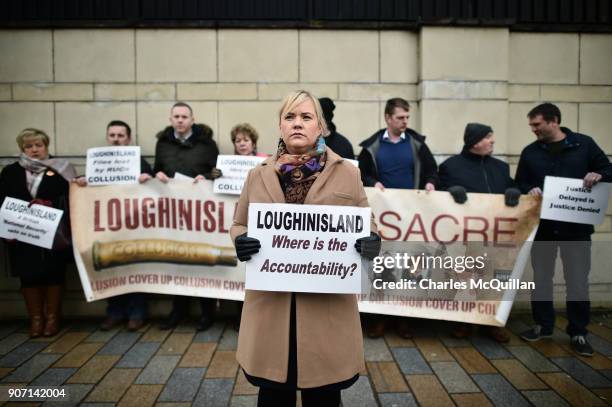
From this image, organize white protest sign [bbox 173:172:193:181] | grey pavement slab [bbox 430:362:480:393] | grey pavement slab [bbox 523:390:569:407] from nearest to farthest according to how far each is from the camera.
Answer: grey pavement slab [bbox 523:390:569:407] → grey pavement slab [bbox 430:362:480:393] → white protest sign [bbox 173:172:193:181]

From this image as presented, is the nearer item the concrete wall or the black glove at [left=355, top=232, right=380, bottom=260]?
the black glove at [left=355, top=232, right=380, bottom=260]

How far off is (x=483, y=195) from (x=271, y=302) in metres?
2.97

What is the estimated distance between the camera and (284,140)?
89.3 inches

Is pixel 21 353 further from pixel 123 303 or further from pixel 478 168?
pixel 478 168

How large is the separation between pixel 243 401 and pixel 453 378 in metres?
1.70

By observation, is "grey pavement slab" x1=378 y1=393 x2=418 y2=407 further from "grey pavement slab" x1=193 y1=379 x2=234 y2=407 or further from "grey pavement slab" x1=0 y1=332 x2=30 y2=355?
"grey pavement slab" x1=0 y1=332 x2=30 y2=355

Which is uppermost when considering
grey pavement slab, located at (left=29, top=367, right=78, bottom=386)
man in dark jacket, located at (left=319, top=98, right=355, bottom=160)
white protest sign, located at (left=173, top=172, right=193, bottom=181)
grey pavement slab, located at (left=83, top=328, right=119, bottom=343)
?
man in dark jacket, located at (left=319, top=98, right=355, bottom=160)

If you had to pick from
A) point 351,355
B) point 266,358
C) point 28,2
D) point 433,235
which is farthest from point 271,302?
point 28,2

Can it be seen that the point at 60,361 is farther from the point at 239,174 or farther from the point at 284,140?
the point at 284,140

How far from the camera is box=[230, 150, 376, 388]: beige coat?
214cm

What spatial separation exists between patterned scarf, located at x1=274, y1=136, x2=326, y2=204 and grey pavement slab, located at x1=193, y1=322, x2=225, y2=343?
2.85m

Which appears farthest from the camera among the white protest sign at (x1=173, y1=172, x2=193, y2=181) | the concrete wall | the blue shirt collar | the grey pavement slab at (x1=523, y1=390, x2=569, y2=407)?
the concrete wall

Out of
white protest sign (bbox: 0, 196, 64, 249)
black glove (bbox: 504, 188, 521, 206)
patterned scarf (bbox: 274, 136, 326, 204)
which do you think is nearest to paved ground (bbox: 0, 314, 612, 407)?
white protest sign (bbox: 0, 196, 64, 249)

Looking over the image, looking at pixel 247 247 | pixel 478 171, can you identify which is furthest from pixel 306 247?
pixel 478 171
